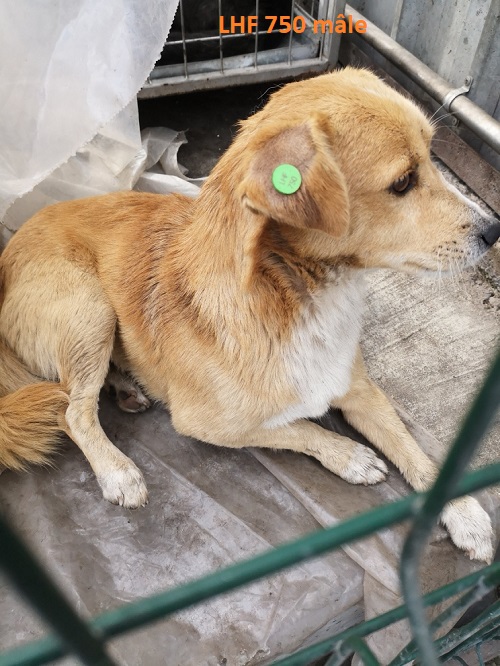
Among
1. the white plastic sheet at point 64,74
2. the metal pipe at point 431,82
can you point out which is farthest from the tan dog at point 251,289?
the metal pipe at point 431,82

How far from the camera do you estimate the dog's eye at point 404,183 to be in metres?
1.41

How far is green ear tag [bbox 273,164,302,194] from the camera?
124cm

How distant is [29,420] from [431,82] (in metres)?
2.63

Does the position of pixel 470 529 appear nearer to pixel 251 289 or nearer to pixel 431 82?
pixel 251 289

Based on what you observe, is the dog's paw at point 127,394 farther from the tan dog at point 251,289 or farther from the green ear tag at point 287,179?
the green ear tag at point 287,179

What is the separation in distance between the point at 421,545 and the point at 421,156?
3.59ft

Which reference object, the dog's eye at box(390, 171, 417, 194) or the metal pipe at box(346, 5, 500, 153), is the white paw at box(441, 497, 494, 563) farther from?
the metal pipe at box(346, 5, 500, 153)

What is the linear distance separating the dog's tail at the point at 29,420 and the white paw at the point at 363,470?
1078 mm

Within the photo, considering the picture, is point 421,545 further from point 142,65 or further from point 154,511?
point 142,65

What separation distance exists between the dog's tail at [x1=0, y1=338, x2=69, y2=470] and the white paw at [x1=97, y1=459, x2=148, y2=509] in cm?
25

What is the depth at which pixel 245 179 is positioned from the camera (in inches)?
51.4

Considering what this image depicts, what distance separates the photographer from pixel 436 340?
103 inches

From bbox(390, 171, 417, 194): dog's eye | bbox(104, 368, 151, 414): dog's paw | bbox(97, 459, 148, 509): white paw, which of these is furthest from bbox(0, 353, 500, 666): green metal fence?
bbox(104, 368, 151, 414): dog's paw

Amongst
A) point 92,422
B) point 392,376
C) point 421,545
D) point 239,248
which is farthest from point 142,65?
point 421,545
